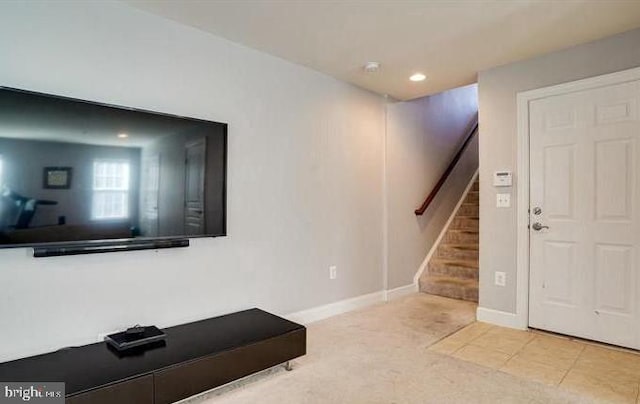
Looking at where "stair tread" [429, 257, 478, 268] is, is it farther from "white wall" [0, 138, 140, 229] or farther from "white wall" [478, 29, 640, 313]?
"white wall" [0, 138, 140, 229]

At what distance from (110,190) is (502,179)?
9.90ft

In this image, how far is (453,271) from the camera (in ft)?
14.4

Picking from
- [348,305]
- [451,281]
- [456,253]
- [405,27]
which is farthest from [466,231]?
[405,27]

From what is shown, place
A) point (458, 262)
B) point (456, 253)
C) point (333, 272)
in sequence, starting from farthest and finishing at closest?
1. point (456, 253)
2. point (458, 262)
3. point (333, 272)

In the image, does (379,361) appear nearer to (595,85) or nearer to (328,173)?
(328,173)

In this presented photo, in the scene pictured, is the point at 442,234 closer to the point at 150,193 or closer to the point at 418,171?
the point at 418,171

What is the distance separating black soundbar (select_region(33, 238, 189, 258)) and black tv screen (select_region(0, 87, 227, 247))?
39mm

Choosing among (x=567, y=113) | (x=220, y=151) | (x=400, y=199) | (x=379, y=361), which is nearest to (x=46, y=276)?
(x=220, y=151)

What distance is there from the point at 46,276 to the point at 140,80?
4.13ft

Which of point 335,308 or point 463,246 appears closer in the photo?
point 335,308

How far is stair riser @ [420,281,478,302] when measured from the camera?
3.93 meters

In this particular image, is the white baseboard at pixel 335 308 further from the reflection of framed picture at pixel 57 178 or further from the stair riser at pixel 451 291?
the reflection of framed picture at pixel 57 178

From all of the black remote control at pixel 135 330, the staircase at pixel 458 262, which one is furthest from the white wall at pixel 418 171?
the black remote control at pixel 135 330

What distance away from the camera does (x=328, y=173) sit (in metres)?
3.46
